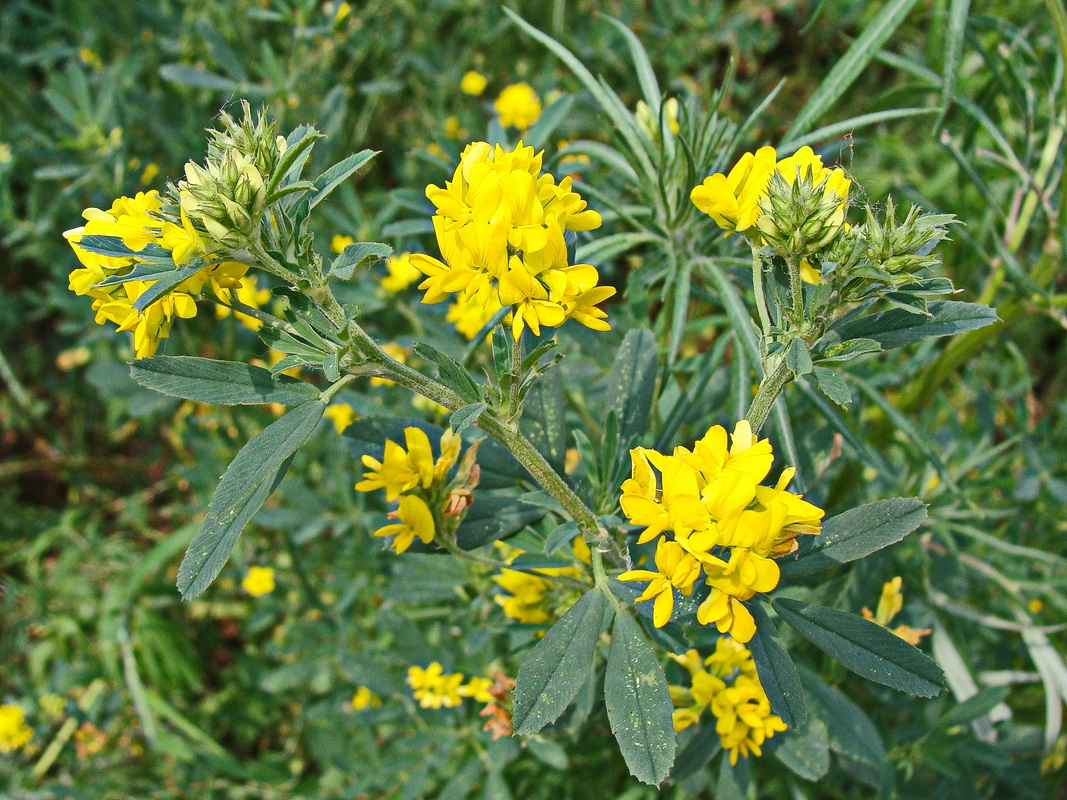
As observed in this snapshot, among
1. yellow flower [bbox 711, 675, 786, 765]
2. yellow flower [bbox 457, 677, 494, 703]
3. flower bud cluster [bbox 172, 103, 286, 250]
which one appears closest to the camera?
flower bud cluster [bbox 172, 103, 286, 250]

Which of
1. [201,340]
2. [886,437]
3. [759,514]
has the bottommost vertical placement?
[201,340]

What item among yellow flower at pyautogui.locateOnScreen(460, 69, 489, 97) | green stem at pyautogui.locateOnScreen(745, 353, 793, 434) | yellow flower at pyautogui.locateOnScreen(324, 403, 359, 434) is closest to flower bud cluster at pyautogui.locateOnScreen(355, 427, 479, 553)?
green stem at pyautogui.locateOnScreen(745, 353, 793, 434)

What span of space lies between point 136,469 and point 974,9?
13.2ft

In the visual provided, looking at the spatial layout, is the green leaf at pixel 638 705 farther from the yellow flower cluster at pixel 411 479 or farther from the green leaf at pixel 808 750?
the green leaf at pixel 808 750

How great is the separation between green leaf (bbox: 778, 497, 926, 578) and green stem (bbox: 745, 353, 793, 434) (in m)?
0.19

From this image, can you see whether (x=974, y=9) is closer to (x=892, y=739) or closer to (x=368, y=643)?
(x=892, y=739)

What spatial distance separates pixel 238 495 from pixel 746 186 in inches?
35.0

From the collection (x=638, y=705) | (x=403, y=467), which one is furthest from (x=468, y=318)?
(x=638, y=705)

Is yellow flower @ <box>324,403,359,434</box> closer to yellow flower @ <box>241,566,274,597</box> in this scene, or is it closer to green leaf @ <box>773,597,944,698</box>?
yellow flower @ <box>241,566,274,597</box>

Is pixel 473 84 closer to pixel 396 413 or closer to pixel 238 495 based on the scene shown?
pixel 396 413

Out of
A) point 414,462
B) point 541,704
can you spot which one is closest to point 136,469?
point 414,462

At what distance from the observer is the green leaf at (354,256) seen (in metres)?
1.14

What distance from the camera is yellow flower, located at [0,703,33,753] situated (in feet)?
9.54

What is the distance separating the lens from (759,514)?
110cm
